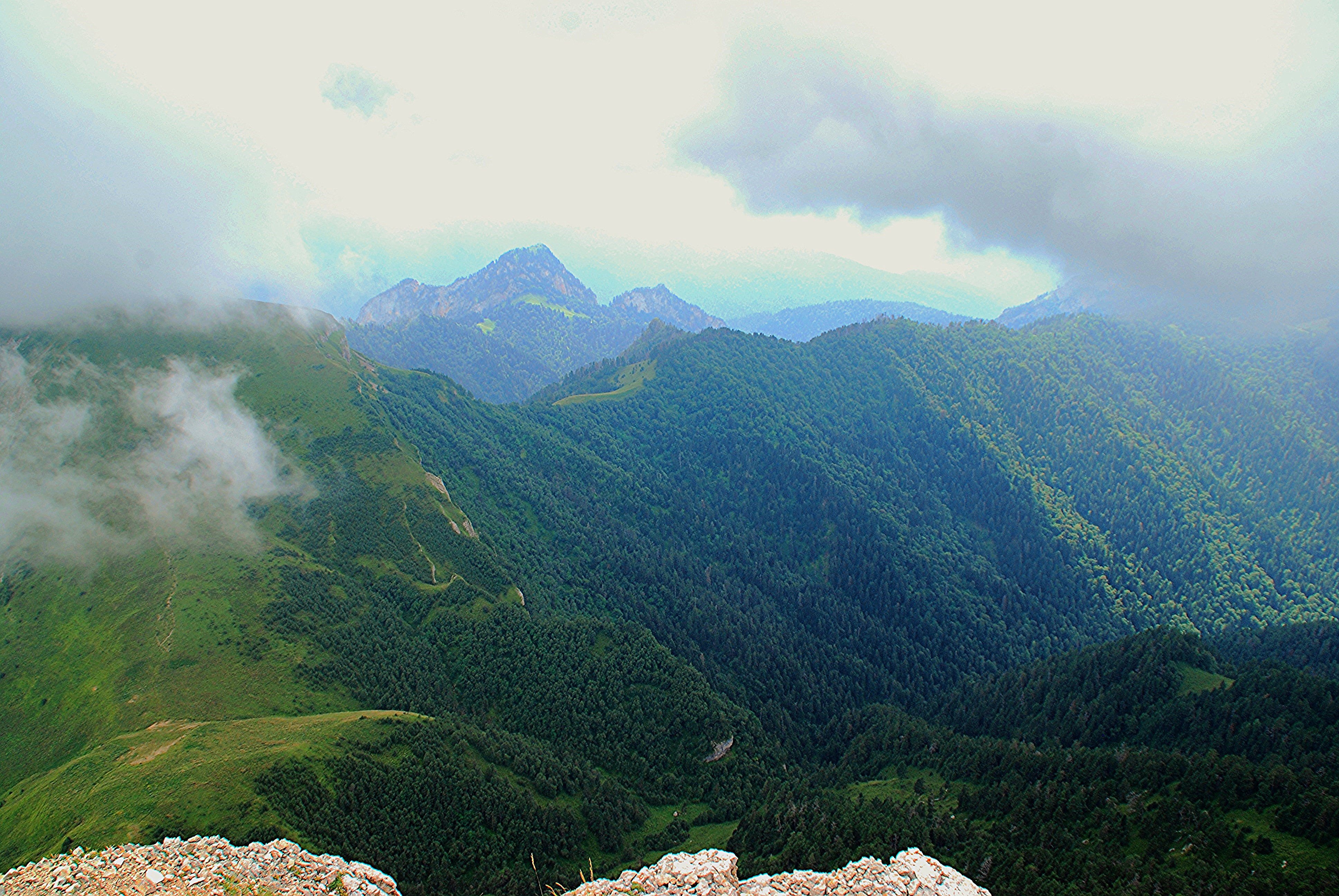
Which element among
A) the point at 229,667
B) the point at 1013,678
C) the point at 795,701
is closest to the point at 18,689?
the point at 229,667

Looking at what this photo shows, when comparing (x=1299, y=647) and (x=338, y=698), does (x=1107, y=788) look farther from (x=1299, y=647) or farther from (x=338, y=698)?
(x=338, y=698)

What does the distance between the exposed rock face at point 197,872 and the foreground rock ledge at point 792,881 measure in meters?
27.1

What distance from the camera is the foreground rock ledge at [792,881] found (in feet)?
161

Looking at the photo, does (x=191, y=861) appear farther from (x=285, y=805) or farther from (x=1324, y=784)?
(x=1324, y=784)

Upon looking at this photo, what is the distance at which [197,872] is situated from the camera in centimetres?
6000

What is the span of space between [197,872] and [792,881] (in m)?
55.5

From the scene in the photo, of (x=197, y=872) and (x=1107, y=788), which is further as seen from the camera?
(x=1107, y=788)

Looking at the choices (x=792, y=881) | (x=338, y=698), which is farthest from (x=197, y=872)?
(x=338, y=698)

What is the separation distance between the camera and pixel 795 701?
173 meters

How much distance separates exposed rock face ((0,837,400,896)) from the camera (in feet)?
186

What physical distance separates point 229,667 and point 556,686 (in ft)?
196

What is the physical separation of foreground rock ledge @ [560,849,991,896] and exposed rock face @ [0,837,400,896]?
Answer: 88.9 ft

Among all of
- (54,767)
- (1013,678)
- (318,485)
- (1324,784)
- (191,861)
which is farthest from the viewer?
(318,485)

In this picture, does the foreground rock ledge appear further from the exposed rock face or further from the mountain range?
the exposed rock face
